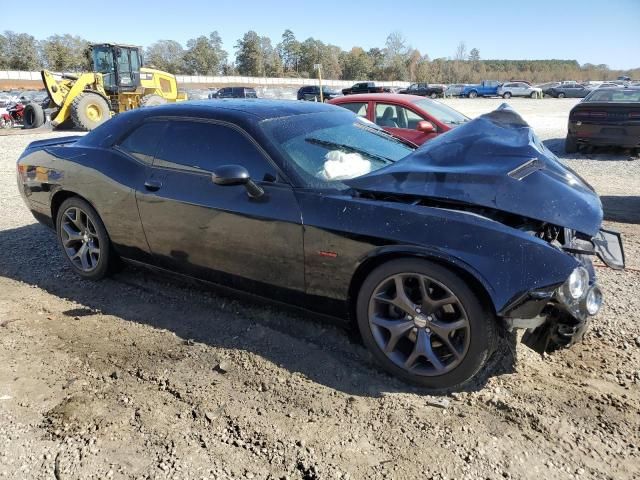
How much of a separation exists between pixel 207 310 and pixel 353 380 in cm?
140

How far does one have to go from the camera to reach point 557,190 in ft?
8.84

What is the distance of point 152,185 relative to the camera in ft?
11.7

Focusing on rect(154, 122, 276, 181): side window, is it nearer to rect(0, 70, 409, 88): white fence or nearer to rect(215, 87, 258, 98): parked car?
rect(215, 87, 258, 98): parked car

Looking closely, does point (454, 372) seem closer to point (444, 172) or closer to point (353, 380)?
point (353, 380)

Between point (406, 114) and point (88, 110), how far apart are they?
44.7 ft

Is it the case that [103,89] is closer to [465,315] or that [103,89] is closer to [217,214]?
[217,214]

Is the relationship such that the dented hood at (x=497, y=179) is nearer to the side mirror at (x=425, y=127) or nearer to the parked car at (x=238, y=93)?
the side mirror at (x=425, y=127)

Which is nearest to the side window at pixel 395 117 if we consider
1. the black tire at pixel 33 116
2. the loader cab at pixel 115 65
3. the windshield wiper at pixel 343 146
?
the windshield wiper at pixel 343 146

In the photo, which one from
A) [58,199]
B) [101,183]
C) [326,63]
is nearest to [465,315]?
[101,183]

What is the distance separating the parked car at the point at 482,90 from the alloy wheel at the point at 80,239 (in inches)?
1855

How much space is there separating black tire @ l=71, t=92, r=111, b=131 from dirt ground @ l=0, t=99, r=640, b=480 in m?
14.9

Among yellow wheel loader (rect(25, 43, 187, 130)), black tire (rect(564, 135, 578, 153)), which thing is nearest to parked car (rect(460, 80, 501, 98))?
yellow wheel loader (rect(25, 43, 187, 130))

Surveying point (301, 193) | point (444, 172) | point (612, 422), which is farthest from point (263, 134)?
point (612, 422)

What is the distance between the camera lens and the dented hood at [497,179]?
2.60 meters
